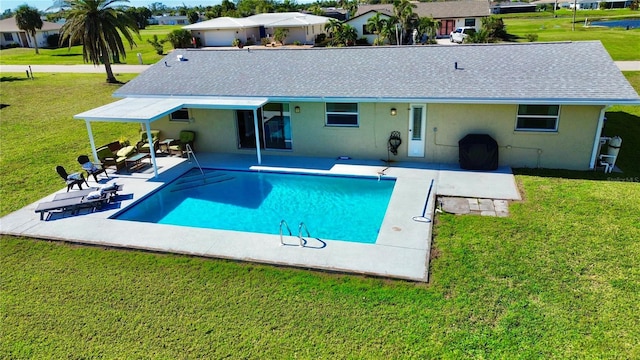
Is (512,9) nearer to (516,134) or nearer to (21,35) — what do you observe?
(21,35)

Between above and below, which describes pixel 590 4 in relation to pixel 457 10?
above

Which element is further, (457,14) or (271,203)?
(457,14)

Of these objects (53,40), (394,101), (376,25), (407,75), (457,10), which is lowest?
(394,101)

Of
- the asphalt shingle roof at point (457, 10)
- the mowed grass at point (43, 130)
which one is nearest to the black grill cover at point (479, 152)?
the mowed grass at point (43, 130)

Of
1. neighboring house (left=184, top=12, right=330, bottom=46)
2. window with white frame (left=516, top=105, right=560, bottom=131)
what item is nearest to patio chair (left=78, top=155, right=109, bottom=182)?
window with white frame (left=516, top=105, right=560, bottom=131)

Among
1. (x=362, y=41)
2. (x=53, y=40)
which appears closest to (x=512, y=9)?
(x=362, y=41)

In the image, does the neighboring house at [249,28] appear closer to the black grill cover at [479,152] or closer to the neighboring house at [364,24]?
the neighboring house at [364,24]
